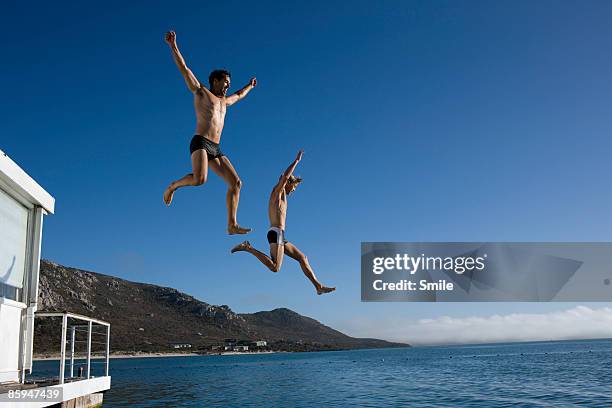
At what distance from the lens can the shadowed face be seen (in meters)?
6.14

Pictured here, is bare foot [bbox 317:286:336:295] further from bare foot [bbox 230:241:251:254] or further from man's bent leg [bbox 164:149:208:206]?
man's bent leg [bbox 164:149:208:206]

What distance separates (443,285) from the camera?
14.7 m

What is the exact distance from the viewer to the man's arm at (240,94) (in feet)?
20.7

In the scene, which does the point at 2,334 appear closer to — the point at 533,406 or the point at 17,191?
the point at 17,191

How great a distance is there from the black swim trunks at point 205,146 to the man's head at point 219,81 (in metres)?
0.52

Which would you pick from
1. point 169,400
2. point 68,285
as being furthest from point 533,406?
point 68,285

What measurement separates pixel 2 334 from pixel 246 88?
11.7 m

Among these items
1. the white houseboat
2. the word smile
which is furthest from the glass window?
the word smile

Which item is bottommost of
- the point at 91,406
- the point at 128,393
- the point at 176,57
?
the point at 128,393

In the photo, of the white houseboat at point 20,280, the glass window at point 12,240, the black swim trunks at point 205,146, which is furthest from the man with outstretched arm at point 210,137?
the glass window at point 12,240

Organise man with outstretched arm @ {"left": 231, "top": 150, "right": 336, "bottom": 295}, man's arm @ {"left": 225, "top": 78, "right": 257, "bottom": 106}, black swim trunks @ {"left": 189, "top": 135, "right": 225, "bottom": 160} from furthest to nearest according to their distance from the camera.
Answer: man with outstretched arm @ {"left": 231, "top": 150, "right": 336, "bottom": 295}, man's arm @ {"left": 225, "top": 78, "right": 257, "bottom": 106}, black swim trunks @ {"left": 189, "top": 135, "right": 225, "bottom": 160}

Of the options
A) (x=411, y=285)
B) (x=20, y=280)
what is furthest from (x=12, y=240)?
(x=411, y=285)

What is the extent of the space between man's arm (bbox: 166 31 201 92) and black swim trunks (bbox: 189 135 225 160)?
1.49 feet

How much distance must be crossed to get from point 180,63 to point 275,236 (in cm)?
195
